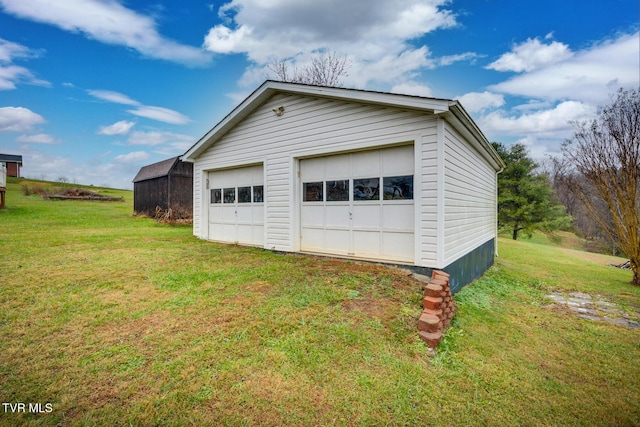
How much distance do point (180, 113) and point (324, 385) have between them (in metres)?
17.5

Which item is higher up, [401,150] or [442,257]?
[401,150]

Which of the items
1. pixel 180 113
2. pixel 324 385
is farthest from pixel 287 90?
pixel 180 113

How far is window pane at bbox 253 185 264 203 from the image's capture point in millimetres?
8172

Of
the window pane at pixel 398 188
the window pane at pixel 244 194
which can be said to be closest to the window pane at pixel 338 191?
the window pane at pixel 398 188

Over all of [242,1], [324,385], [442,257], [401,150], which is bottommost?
[324,385]

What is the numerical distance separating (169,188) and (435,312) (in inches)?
608

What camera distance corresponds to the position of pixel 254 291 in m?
4.50

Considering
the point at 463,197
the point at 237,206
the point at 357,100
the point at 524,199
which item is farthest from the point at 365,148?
the point at 524,199

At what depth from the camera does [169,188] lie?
15266mm

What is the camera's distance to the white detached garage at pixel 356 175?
515 centimetres

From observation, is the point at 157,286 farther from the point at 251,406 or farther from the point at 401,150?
the point at 401,150

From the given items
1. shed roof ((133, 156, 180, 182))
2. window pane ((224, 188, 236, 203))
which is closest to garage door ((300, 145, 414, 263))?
window pane ((224, 188, 236, 203))

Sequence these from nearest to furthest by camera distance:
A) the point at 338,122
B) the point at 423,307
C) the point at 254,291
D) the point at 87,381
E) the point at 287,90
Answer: the point at 87,381 < the point at 423,307 < the point at 254,291 < the point at 338,122 < the point at 287,90

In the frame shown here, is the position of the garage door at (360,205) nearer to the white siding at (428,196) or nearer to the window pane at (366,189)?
the window pane at (366,189)
